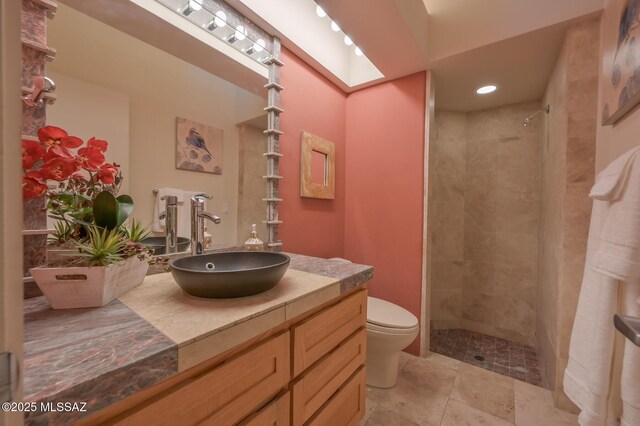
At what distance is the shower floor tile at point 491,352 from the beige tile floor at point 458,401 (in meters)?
0.15

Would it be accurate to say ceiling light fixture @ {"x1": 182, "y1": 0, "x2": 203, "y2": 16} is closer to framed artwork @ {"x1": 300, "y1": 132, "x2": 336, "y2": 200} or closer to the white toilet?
framed artwork @ {"x1": 300, "y1": 132, "x2": 336, "y2": 200}

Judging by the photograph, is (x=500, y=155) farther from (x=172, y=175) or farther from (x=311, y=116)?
(x=172, y=175)

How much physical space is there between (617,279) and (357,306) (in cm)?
→ 82

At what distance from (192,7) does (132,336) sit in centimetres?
142

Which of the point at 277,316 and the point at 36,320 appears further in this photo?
the point at 277,316

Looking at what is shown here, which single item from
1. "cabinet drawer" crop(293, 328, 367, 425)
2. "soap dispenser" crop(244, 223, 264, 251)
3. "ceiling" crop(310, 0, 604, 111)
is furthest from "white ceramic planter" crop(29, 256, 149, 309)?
"ceiling" crop(310, 0, 604, 111)

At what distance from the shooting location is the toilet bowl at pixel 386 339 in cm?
146

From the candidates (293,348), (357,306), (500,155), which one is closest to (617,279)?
(357,306)

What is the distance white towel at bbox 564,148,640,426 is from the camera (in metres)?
0.70

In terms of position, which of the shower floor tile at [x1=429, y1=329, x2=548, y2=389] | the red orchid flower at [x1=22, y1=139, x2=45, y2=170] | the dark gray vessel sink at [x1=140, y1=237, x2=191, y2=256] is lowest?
the shower floor tile at [x1=429, y1=329, x2=548, y2=389]

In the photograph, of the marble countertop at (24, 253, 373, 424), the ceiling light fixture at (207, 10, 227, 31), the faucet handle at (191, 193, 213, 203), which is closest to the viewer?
the marble countertop at (24, 253, 373, 424)

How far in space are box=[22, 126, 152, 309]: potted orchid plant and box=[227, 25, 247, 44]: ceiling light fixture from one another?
36.4 inches

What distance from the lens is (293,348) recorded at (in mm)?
791

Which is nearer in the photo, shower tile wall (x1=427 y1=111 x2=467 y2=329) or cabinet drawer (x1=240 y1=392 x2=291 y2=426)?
cabinet drawer (x1=240 y1=392 x2=291 y2=426)
